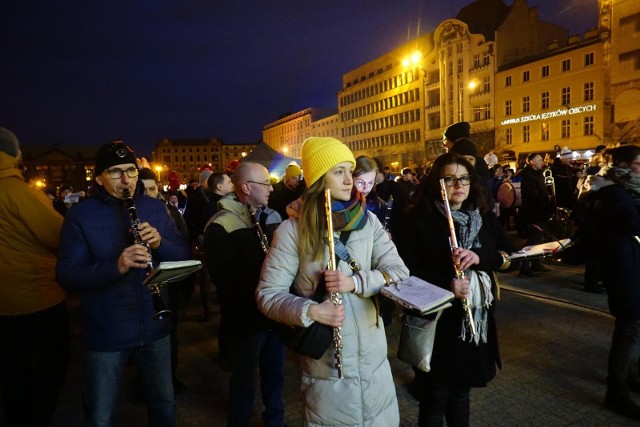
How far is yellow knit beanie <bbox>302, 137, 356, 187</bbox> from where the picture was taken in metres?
2.57

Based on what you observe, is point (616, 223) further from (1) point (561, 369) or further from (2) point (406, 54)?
(2) point (406, 54)

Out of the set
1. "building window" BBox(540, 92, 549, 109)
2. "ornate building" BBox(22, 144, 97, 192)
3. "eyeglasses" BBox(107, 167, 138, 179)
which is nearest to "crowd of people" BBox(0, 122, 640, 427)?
"eyeglasses" BBox(107, 167, 138, 179)

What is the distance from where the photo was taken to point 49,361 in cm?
350

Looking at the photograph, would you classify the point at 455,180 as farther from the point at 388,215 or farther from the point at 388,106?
the point at 388,106

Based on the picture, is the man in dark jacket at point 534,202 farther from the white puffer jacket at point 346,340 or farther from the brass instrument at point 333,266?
the brass instrument at point 333,266

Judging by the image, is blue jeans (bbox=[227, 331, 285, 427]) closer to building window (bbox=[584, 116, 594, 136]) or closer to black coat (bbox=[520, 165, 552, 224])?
black coat (bbox=[520, 165, 552, 224])

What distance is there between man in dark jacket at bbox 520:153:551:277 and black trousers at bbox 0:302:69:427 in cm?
818

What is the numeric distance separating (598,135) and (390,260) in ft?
149

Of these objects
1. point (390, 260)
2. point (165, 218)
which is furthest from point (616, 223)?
point (165, 218)

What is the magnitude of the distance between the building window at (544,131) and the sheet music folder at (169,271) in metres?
49.9

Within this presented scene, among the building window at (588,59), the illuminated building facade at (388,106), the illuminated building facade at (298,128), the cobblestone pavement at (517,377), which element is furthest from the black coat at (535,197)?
the illuminated building facade at (298,128)

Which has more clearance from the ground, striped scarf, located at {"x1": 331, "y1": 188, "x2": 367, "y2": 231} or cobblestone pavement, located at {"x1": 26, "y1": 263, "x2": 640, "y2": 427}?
striped scarf, located at {"x1": 331, "y1": 188, "x2": 367, "y2": 231}

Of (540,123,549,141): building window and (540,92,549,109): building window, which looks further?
(540,123,549,141): building window

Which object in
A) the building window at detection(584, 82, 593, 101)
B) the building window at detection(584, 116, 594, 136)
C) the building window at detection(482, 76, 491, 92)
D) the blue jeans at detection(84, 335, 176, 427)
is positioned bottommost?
the blue jeans at detection(84, 335, 176, 427)
